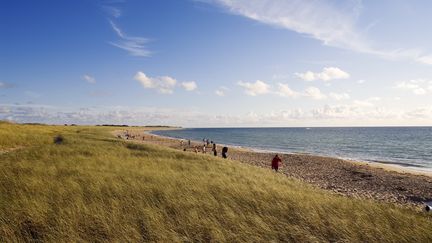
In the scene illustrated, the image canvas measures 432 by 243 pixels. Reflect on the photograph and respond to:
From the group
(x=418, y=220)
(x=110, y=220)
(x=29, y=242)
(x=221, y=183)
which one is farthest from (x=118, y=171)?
(x=418, y=220)

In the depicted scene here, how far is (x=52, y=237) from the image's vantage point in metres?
8.53

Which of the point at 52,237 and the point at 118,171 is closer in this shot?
the point at 52,237

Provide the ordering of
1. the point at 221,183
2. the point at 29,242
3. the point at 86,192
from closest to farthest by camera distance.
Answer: the point at 29,242
the point at 86,192
the point at 221,183

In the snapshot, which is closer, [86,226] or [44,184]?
[86,226]

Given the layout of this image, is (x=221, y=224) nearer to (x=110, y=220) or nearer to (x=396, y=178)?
(x=110, y=220)

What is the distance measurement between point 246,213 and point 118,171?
7973mm

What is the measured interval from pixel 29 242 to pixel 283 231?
277 inches

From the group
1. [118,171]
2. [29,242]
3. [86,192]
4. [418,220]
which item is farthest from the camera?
[118,171]

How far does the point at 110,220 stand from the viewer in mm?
9562

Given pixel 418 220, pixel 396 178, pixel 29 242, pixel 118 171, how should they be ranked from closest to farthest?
pixel 29 242 < pixel 418 220 < pixel 118 171 < pixel 396 178

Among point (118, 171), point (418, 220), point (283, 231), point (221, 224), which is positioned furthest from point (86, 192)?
point (418, 220)

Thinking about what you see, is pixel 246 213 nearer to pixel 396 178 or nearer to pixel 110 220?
pixel 110 220

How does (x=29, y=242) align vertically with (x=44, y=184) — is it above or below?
below

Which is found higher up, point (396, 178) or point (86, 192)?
point (86, 192)
